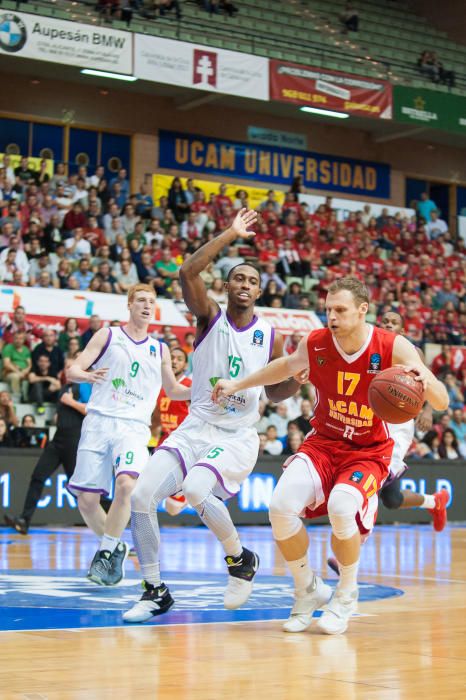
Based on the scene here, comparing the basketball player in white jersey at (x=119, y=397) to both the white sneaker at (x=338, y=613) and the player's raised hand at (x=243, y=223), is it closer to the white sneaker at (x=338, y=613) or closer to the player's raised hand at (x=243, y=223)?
the player's raised hand at (x=243, y=223)

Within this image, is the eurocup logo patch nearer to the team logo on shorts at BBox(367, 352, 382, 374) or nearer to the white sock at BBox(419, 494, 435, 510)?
the team logo on shorts at BBox(367, 352, 382, 374)

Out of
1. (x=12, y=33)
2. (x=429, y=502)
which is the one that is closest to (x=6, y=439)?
(x=429, y=502)

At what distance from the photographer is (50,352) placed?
15.9m

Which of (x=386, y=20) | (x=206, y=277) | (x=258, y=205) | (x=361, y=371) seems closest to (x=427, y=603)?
(x=361, y=371)

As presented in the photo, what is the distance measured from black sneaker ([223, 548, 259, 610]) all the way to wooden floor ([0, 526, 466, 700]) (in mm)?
85

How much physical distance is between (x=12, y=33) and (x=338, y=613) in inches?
662

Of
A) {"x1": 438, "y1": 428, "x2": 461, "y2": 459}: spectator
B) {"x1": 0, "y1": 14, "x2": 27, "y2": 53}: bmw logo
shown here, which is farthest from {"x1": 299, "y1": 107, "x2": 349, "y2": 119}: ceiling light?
{"x1": 438, "y1": 428, "x2": 461, "y2": 459}: spectator

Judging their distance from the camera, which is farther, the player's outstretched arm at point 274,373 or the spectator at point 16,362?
the spectator at point 16,362

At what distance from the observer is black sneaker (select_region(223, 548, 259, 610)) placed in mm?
6605

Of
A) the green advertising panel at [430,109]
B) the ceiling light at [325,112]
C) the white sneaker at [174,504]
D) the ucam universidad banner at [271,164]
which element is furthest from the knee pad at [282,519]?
the green advertising panel at [430,109]

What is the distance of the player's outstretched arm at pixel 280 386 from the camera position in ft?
22.7

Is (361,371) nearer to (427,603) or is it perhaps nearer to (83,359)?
(427,603)

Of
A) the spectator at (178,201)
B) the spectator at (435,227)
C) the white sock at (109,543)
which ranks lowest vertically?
the white sock at (109,543)

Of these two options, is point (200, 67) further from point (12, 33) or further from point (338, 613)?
point (338, 613)
